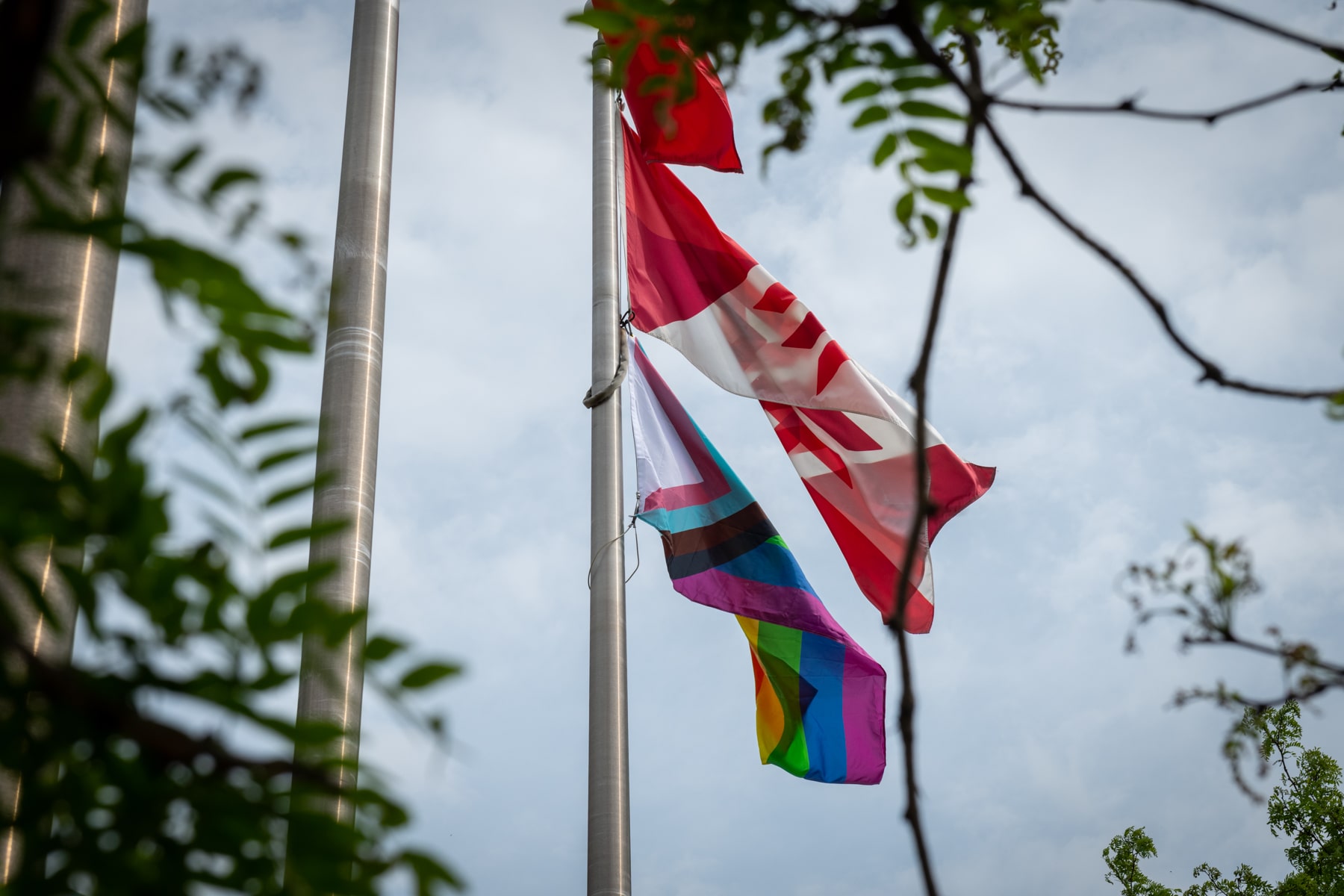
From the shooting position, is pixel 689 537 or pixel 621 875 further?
pixel 689 537

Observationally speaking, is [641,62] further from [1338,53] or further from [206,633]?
[206,633]

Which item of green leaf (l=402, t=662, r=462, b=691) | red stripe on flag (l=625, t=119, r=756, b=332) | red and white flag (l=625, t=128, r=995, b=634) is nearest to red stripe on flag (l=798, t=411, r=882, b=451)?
red and white flag (l=625, t=128, r=995, b=634)

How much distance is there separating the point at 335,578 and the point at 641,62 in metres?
5.47

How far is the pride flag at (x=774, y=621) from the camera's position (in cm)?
947

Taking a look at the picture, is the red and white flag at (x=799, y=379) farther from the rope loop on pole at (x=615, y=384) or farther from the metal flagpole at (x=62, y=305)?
the metal flagpole at (x=62, y=305)

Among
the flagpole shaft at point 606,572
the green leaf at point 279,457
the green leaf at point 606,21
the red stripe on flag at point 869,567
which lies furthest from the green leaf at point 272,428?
the red stripe on flag at point 869,567

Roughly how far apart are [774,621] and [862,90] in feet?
26.4

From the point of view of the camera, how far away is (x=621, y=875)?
7578 millimetres

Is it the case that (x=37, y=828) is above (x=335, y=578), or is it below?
below

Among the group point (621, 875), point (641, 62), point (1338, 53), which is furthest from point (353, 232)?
point (1338, 53)

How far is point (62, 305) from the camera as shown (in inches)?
90.5

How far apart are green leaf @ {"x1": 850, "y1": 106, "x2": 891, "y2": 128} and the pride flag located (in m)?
7.60

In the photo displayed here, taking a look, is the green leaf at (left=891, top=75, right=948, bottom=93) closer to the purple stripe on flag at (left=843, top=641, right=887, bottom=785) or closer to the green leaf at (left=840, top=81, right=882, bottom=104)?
the green leaf at (left=840, top=81, right=882, bottom=104)

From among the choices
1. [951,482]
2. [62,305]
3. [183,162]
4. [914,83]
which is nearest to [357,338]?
[62,305]
